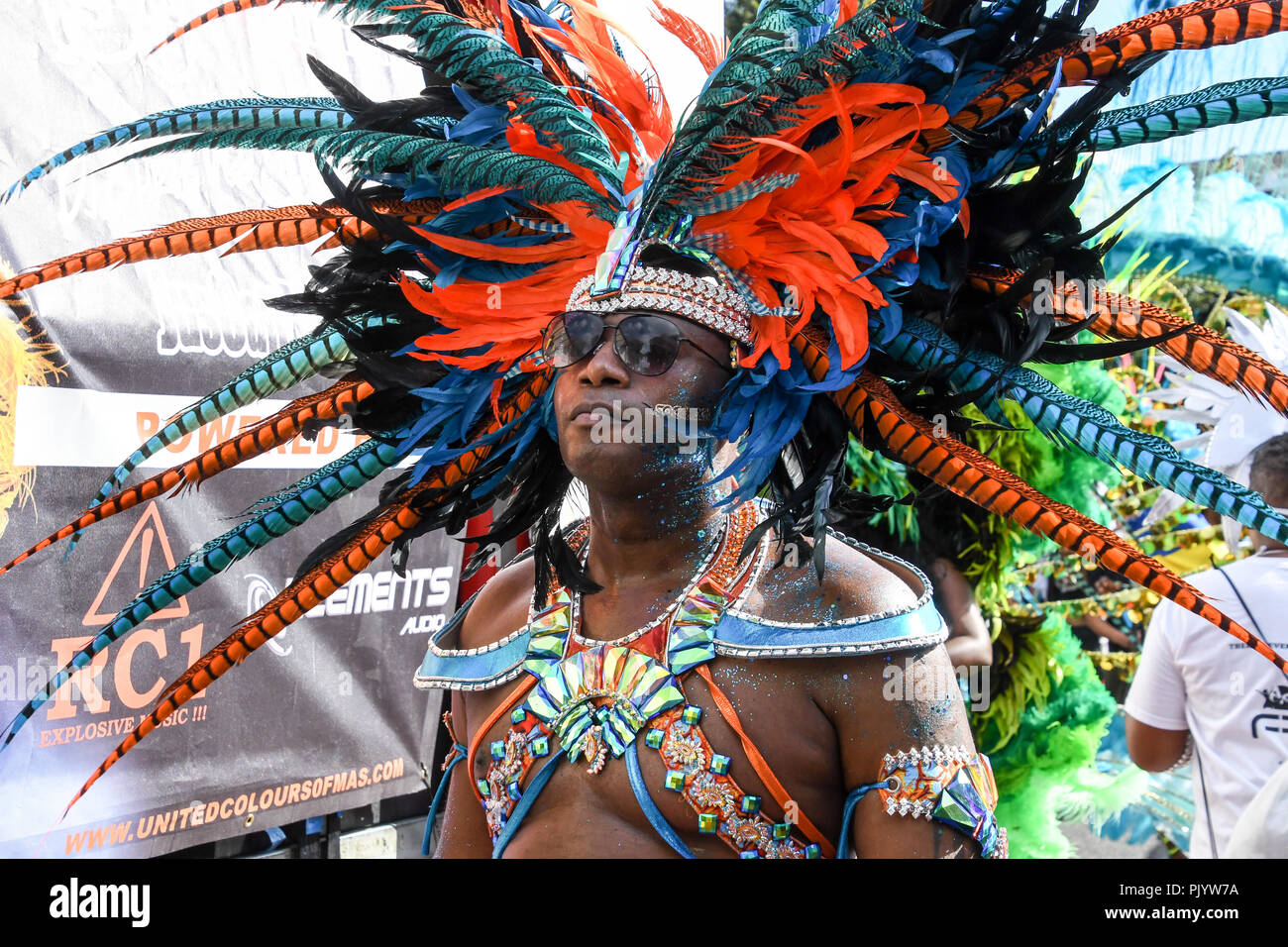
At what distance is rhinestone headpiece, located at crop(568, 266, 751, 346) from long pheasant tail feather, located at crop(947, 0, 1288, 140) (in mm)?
415

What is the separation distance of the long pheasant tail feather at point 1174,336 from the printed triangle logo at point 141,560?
283 cm

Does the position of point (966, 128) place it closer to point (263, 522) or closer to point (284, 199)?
point (263, 522)

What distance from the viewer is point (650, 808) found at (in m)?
1.70

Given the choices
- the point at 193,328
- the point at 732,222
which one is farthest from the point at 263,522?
the point at 193,328

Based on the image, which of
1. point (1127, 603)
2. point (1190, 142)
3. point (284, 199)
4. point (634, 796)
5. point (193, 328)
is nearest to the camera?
point (634, 796)

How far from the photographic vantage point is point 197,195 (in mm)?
3697

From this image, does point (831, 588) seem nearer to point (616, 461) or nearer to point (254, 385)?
point (616, 461)

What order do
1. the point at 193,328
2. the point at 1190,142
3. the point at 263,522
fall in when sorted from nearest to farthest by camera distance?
the point at 263,522 < the point at 193,328 < the point at 1190,142

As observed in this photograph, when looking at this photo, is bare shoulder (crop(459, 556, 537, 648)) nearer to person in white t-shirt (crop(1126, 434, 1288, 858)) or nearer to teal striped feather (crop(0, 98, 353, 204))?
teal striped feather (crop(0, 98, 353, 204))

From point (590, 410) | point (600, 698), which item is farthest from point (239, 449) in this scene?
point (600, 698)

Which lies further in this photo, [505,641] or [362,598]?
A: [362,598]

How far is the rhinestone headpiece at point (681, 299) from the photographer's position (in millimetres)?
1761

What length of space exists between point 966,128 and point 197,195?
2838mm

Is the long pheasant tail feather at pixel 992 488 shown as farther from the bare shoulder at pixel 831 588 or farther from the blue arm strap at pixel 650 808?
the blue arm strap at pixel 650 808
